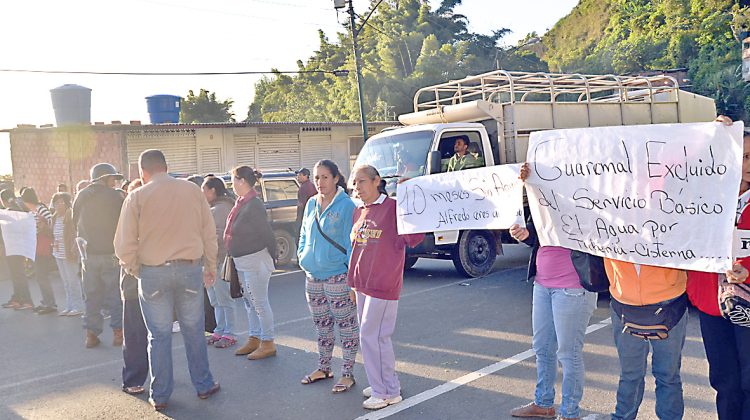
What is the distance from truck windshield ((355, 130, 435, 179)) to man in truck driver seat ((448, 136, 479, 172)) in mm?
416

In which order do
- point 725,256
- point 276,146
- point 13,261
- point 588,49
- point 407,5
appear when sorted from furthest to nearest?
point 588,49
point 407,5
point 276,146
point 13,261
point 725,256

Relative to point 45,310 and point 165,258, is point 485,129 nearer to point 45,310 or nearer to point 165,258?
point 165,258

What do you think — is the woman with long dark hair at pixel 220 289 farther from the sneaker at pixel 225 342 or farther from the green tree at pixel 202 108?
the green tree at pixel 202 108

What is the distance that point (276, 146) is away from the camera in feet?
83.1

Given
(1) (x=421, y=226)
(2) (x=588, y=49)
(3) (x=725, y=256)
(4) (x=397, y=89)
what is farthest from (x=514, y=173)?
(2) (x=588, y=49)

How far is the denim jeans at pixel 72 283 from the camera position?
937 centimetres

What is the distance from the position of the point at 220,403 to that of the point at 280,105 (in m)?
52.5

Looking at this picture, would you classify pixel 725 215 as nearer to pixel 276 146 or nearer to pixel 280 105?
pixel 276 146

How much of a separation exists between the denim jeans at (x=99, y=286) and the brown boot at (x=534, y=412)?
472 cm

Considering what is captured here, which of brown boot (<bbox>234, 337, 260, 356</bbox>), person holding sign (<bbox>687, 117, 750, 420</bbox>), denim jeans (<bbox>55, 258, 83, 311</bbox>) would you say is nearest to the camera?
person holding sign (<bbox>687, 117, 750, 420</bbox>)

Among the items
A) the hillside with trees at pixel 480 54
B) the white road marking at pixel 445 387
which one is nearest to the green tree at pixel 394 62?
the hillside with trees at pixel 480 54

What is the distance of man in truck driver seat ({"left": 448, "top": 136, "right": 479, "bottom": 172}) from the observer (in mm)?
9781

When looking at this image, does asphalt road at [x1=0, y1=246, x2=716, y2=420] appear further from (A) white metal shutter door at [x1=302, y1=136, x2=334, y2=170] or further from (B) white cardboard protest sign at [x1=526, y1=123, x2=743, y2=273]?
(A) white metal shutter door at [x1=302, y1=136, x2=334, y2=170]

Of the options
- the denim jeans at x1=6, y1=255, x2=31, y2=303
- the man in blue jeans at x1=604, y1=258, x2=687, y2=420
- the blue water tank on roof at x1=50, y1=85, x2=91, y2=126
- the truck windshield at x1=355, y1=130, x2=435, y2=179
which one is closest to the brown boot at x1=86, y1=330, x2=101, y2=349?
the denim jeans at x1=6, y1=255, x2=31, y2=303
